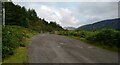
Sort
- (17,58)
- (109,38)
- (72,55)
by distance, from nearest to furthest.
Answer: (17,58) → (72,55) → (109,38)

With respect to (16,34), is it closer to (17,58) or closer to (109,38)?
(109,38)

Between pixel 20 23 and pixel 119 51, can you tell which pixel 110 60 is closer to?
pixel 119 51

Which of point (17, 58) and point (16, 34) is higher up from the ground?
point (16, 34)

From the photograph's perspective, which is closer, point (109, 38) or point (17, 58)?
point (17, 58)

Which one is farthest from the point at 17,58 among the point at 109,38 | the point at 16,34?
the point at 16,34

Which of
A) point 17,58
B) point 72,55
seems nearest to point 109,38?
point 72,55

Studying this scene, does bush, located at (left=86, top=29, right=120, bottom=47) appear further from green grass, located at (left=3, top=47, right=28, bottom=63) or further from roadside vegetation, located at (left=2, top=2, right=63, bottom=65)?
green grass, located at (left=3, top=47, right=28, bottom=63)

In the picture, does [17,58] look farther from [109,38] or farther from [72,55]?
[109,38]

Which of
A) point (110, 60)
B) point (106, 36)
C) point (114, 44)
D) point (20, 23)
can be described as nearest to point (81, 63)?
point (110, 60)

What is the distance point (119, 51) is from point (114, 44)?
5.86 feet


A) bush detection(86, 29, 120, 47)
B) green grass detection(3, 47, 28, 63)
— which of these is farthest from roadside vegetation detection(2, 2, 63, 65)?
bush detection(86, 29, 120, 47)

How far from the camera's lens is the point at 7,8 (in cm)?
6669

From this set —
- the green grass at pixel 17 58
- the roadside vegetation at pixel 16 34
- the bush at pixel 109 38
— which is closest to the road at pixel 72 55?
the green grass at pixel 17 58

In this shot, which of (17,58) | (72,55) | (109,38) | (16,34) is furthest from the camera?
(16,34)
